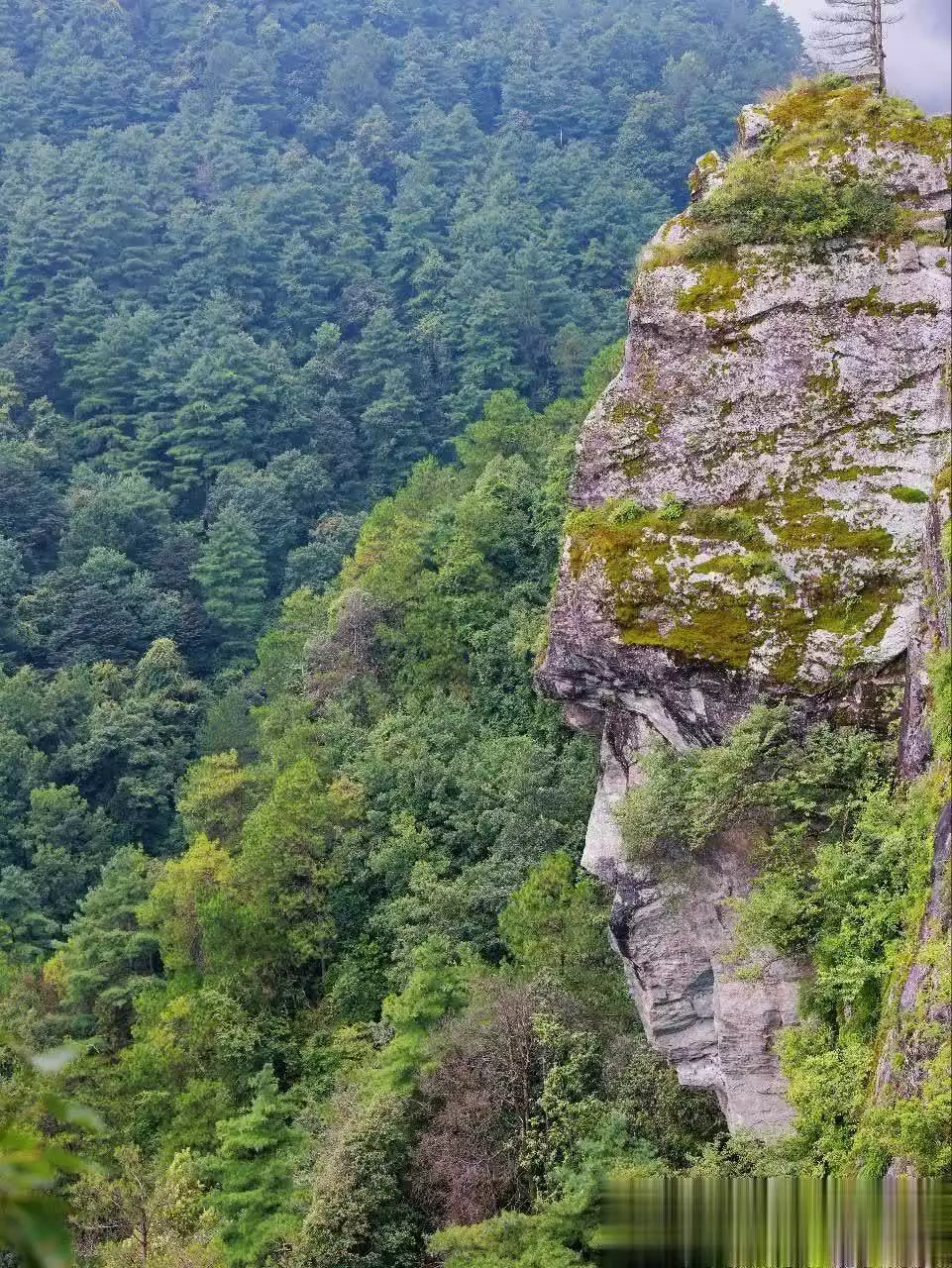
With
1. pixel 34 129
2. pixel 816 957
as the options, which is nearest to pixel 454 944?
pixel 816 957

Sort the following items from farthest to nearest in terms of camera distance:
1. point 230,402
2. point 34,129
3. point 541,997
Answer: point 34,129 → point 230,402 → point 541,997

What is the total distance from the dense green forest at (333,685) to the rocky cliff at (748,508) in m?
0.86

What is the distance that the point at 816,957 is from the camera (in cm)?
1303

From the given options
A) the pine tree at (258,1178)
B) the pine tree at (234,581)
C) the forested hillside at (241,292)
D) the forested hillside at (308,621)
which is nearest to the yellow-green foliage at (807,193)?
the forested hillside at (308,621)

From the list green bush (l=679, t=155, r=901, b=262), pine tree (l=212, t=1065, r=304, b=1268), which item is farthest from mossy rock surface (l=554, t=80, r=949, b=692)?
pine tree (l=212, t=1065, r=304, b=1268)

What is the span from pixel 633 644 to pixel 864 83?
855 centimetres

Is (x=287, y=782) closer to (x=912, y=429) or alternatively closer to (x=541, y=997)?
(x=541, y=997)

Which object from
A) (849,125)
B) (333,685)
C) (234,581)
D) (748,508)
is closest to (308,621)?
(333,685)

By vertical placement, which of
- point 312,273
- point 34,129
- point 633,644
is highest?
point 34,129

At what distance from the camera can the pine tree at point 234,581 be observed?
41344mm

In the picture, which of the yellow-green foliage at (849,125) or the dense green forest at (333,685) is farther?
the yellow-green foliage at (849,125)

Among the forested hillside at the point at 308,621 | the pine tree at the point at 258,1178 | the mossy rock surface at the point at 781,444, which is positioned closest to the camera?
the mossy rock surface at the point at 781,444

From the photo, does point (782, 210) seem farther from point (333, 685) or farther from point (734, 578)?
point (333, 685)

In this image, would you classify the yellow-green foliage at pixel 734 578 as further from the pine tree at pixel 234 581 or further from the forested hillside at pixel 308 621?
the pine tree at pixel 234 581
